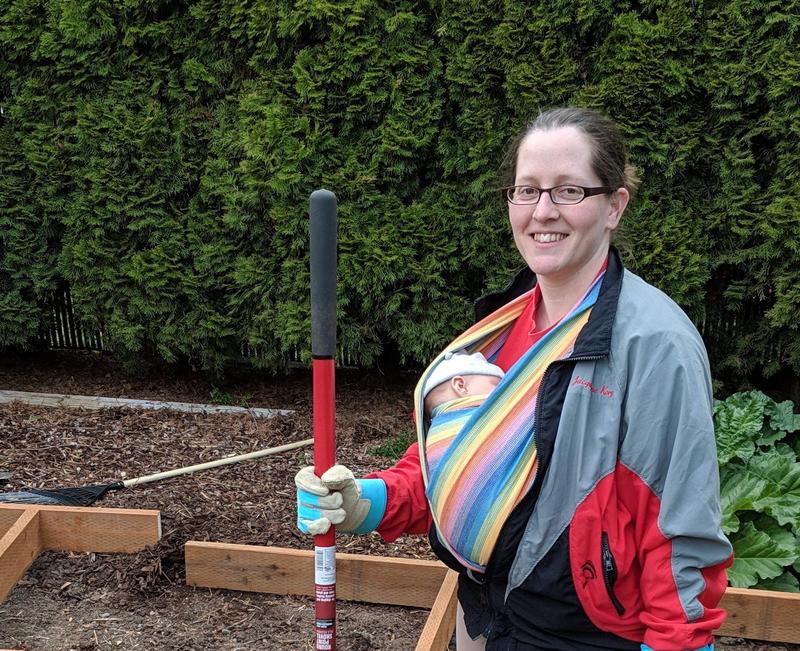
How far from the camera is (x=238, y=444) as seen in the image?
16.0ft

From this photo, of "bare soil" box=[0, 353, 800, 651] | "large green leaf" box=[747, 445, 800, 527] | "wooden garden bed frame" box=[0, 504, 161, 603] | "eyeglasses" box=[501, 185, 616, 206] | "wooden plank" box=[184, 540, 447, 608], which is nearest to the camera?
"eyeglasses" box=[501, 185, 616, 206]

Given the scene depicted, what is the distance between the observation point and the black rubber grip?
1.78 m

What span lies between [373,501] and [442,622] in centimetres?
112

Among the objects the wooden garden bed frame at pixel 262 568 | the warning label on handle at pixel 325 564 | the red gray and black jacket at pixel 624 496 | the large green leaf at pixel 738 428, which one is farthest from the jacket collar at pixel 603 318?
the large green leaf at pixel 738 428

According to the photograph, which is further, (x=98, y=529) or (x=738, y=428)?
(x=738, y=428)

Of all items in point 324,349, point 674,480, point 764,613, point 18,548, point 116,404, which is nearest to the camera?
point 674,480

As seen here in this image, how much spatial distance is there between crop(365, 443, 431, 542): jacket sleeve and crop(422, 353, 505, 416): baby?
0.62 feet

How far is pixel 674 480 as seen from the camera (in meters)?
1.50

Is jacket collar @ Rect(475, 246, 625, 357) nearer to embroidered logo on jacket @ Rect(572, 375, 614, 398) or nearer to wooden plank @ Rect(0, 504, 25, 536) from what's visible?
embroidered logo on jacket @ Rect(572, 375, 614, 398)

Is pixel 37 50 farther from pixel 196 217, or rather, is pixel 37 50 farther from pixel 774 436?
pixel 774 436

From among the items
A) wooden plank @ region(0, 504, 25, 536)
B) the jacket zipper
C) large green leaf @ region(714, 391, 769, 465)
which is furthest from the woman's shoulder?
wooden plank @ region(0, 504, 25, 536)

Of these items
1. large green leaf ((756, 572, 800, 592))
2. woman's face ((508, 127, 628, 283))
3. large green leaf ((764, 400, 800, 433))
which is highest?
woman's face ((508, 127, 628, 283))

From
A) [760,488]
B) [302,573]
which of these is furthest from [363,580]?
[760,488]

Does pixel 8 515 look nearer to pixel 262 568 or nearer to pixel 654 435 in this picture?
pixel 262 568
